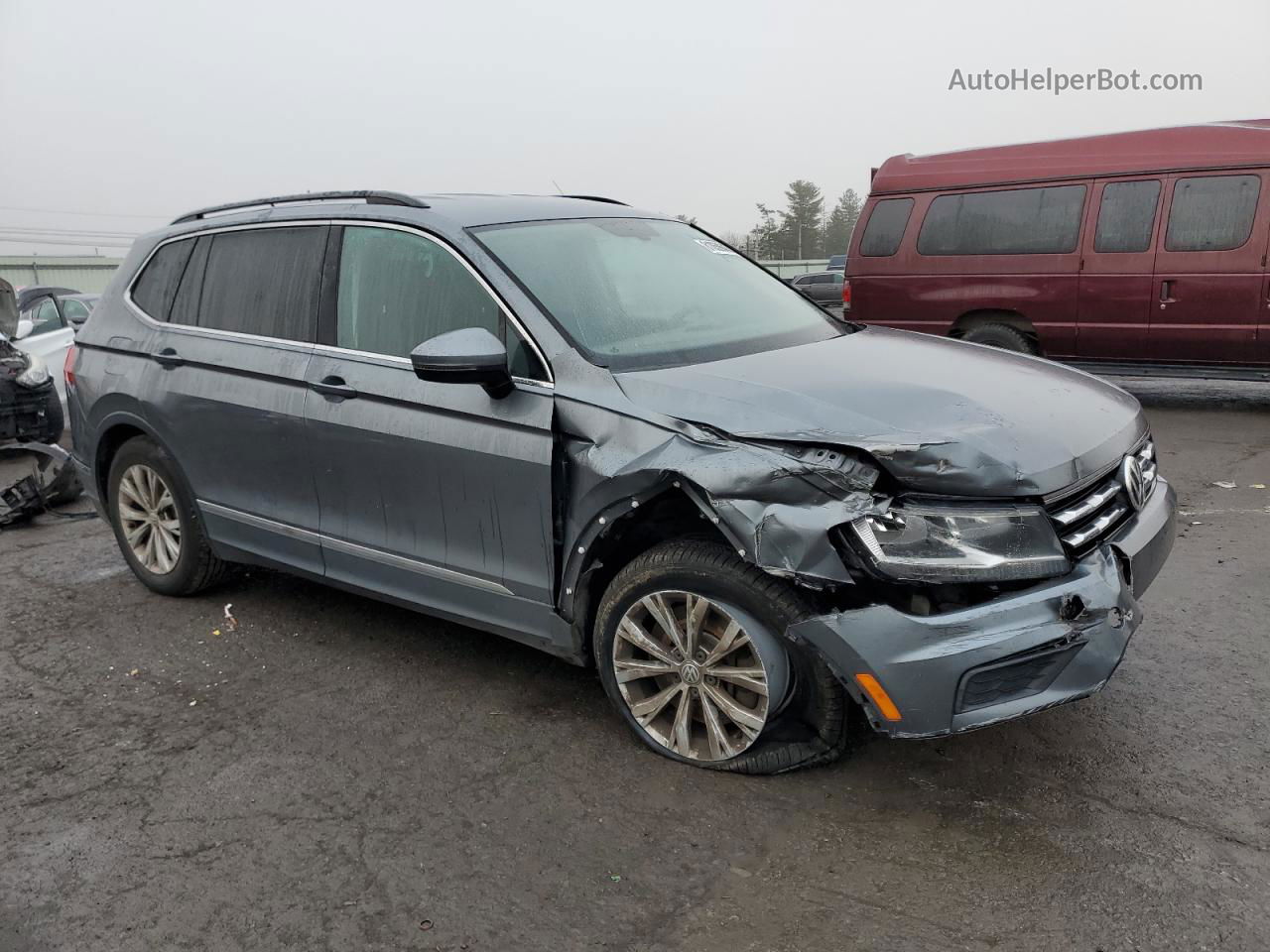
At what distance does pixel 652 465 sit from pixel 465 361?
0.68m

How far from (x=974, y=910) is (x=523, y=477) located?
1.72 m

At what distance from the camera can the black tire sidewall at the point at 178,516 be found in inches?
183

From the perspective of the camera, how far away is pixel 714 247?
14.7 ft

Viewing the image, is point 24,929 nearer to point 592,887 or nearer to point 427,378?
point 592,887

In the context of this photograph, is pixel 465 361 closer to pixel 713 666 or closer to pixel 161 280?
pixel 713 666

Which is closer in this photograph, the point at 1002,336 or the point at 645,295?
the point at 645,295

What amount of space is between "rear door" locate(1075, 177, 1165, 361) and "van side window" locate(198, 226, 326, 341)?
6.98 meters

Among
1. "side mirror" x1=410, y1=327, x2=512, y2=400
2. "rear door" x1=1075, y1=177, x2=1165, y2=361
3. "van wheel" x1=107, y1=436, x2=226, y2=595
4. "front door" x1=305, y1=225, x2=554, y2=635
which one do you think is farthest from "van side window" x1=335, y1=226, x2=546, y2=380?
"rear door" x1=1075, y1=177, x2=1165, y2=361

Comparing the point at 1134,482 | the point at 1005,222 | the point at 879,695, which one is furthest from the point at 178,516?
the point at 1005,222

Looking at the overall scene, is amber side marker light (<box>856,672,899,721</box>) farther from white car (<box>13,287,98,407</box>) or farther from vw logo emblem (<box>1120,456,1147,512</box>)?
white car (<box>13,287,98,407</box>)

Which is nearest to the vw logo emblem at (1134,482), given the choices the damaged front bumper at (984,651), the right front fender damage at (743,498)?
the damaged front bumper at (984,651)

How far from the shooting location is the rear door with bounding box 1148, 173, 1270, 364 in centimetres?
823

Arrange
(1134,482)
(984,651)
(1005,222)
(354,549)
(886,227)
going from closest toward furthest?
(984,651) → (1134,482) → (354,549) → (1005,222) → (886,227)

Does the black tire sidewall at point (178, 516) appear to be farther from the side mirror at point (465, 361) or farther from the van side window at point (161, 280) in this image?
the side mirror at point (465, 361)
